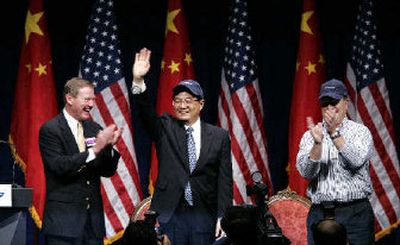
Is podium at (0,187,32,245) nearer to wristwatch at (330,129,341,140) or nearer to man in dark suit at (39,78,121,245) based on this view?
man in dark suit at (39,78,121,245)

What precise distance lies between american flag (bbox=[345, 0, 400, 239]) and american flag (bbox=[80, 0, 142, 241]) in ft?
7.33

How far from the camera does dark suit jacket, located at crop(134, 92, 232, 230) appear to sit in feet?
17.3

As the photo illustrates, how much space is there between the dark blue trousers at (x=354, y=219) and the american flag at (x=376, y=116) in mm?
2039

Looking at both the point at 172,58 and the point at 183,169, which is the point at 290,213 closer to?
the point at 183,169

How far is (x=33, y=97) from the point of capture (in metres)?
7.44

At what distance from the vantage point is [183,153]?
5348 millimetres

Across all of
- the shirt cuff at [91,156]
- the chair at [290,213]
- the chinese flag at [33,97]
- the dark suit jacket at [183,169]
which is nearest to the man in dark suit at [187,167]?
the dark suit jacket at [183,169]

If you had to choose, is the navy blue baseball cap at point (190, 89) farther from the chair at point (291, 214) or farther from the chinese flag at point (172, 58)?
the chinese flag at point (172, 58)

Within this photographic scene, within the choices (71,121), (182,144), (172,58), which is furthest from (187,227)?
(172,58)

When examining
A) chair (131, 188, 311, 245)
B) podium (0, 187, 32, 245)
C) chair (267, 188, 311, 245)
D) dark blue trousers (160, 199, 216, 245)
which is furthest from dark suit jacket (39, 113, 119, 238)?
chair (267, 188, 311, 245)

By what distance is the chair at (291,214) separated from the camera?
21.1 feet

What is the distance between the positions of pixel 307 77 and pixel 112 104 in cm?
191

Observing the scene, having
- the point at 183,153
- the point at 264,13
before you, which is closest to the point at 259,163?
the point at 264,13

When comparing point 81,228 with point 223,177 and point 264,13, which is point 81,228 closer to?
point 223,177
